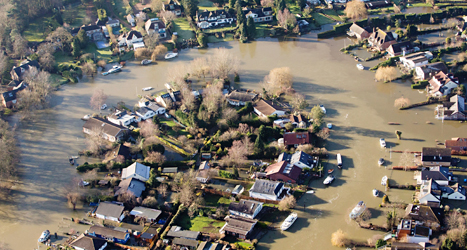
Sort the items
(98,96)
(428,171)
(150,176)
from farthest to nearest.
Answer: (98,96) < (150,176) < (428,171)

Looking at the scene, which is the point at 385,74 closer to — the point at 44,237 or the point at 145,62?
the point at 145,62

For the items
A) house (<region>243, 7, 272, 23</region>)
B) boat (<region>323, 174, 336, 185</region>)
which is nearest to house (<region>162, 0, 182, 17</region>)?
house (<region>243, 7, 272, 23</region>)

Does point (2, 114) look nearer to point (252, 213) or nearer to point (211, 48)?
point (211, 48)

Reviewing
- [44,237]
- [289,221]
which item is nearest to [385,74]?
[289,221]

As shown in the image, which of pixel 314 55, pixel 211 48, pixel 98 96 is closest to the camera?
pixel 98 96

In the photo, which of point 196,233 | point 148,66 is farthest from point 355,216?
point 148,66
